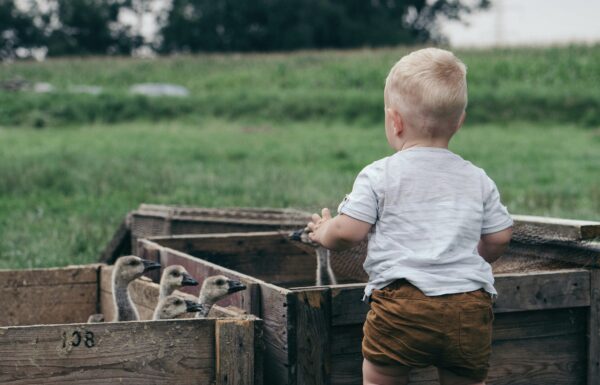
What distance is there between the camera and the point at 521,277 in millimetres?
4164

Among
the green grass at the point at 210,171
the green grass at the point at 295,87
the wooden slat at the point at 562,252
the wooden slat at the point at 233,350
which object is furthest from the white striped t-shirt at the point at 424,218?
the green grass at the point at 295,87

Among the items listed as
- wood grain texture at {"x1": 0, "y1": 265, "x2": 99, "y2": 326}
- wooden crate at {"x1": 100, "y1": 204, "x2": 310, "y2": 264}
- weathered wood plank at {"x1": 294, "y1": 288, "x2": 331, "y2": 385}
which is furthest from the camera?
wooden crate at {"x1": 100, "y1": 204, "x2": 310, "y2": 264}

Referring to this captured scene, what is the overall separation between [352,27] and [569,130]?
42054 mm

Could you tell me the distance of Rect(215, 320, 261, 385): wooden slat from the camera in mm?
3639

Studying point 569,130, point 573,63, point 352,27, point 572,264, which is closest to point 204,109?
point 569,130

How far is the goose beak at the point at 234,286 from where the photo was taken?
4.10m

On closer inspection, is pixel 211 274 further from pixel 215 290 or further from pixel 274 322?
pixel 274 322

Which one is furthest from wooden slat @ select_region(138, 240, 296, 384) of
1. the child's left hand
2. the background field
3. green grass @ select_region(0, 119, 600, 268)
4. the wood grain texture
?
the background field

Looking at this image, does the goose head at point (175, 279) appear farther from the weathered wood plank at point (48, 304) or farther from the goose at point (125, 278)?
the weathered wood plank at point (48, 304)

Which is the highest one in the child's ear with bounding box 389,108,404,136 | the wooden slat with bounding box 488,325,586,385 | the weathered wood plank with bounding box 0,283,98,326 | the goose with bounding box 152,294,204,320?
the child's ear with bounding box 389,108,404,136

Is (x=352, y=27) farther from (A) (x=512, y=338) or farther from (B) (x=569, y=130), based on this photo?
(A) (x=512, y=338)

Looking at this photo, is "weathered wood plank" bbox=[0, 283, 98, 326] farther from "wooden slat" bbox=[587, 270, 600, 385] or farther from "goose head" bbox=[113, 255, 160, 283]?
"wooden slat" bbox=[587, 270, 600, 385]

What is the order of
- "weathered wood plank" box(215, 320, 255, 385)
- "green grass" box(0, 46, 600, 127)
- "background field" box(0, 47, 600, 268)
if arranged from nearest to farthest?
1. "weathered wood plank" box(215, 320, 255, 385)
2. "background field" box(0, 47, 600, 268)
3. "green grass" box(0, 46, 600, 127)

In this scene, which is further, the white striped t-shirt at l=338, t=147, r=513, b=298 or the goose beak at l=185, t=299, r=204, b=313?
the goose beak at l=185, t=299, r=204, b=313
